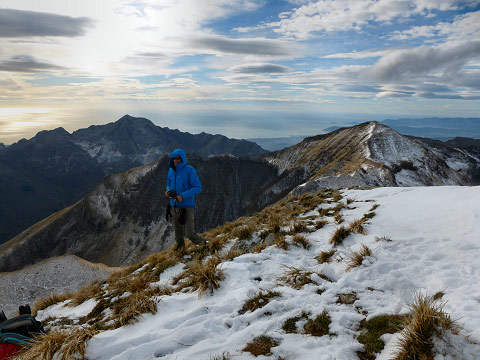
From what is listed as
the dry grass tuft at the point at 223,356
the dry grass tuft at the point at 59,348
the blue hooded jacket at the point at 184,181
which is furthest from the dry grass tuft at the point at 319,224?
the dry grass tuft at the point at 59,348

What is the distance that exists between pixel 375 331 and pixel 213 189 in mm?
106486

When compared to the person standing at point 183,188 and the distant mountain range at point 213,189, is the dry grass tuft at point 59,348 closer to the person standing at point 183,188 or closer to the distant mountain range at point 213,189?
the person standing at point 183,188

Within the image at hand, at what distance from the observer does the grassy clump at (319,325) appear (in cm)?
390

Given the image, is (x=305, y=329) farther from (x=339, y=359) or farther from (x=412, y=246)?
(x=412, y=246)

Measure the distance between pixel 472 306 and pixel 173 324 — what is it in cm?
456

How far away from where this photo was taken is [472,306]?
12.1 feet

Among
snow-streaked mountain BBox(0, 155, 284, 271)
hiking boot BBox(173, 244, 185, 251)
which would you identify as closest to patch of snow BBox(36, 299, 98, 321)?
hiking boot BBox(173, 244, 185, 251)

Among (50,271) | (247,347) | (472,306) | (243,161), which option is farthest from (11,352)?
(243,161)

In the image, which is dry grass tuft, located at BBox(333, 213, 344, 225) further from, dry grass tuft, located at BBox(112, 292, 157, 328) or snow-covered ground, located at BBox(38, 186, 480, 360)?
dry grass tuft, located at BBox(112, 292, 157, 328)

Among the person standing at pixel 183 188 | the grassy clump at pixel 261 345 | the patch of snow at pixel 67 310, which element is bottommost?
the patch of snow at pixel 67 310

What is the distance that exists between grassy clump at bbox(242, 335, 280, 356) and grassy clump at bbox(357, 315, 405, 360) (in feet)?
3.79

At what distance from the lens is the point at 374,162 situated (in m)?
54.0

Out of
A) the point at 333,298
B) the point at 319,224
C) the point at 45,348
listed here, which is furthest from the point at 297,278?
the point at 45,348

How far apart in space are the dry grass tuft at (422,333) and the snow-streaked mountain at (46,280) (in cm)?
4223
